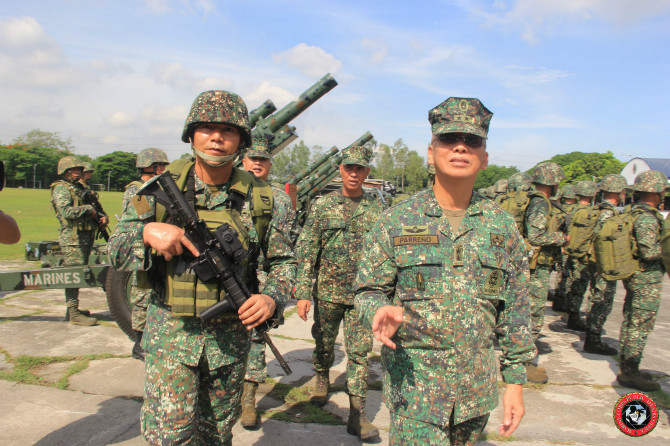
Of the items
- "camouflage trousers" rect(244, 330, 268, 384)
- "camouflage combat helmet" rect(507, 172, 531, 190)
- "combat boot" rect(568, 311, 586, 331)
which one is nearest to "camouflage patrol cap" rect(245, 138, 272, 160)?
"camouflage trousers" rect(244, 330, 268, 384)

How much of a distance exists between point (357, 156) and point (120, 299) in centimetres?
317

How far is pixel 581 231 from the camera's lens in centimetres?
732

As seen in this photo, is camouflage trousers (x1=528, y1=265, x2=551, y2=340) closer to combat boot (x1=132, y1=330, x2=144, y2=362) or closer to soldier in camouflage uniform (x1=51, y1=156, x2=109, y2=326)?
combat boot (x1=132, y1=330, x2=144, y2=362)

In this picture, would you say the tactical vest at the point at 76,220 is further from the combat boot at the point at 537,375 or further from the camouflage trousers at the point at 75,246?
the combat boot at the point at 537,375

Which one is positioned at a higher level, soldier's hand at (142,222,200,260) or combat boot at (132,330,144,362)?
soldier's hand at (142,222,200,260)

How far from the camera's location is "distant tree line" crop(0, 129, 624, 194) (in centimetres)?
5796

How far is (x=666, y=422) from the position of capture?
4.00m

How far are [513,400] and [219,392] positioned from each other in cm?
132

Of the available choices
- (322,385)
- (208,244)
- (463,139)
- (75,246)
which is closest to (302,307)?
(322,385)

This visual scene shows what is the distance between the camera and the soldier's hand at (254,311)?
6.78 ft

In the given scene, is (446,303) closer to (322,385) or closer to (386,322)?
(386,322)

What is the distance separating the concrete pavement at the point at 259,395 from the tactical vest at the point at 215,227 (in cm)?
176

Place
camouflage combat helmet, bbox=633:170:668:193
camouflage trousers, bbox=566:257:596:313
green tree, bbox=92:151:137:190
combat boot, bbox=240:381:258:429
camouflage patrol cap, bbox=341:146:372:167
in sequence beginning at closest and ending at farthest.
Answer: combat boot, bbox=240:381:258:429
camouflage patrol cap, bbox=341:146:372:167
camouflage combat helmet, bbox=633:170:668:193
camouflage trousers, bbox=566:257:596:313
green tree, bbox=92:151:137:190

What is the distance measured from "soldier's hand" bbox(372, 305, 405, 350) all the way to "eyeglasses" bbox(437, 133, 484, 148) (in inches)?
31.4
